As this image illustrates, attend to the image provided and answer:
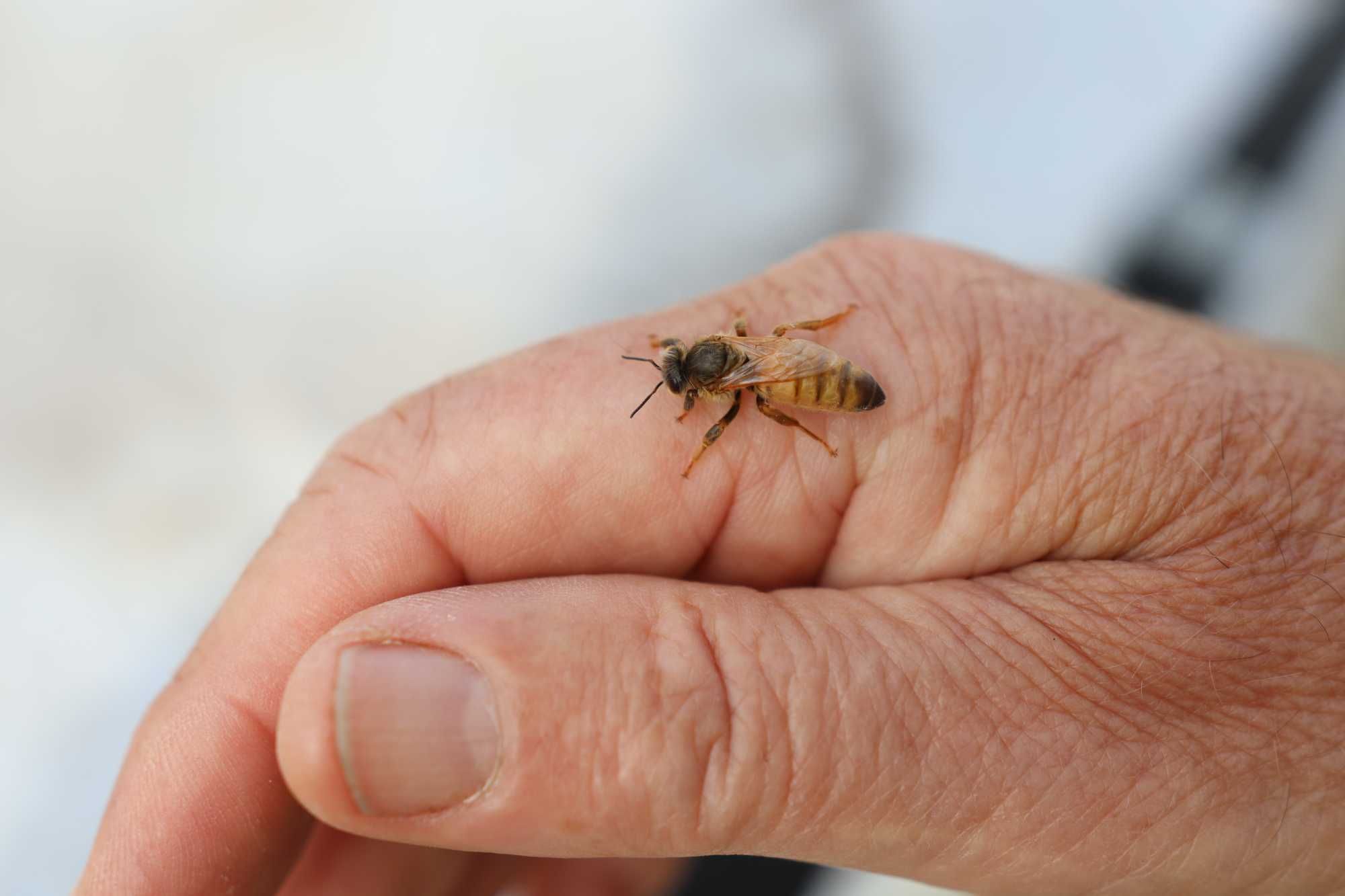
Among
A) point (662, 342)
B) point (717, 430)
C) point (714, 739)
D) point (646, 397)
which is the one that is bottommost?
point (714, 739)

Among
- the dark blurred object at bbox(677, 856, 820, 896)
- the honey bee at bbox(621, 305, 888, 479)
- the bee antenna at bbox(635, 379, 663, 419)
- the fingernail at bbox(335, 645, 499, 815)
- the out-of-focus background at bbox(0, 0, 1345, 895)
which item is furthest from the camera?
the out-of-focus background at bbox(0, 0, 1345, 895)

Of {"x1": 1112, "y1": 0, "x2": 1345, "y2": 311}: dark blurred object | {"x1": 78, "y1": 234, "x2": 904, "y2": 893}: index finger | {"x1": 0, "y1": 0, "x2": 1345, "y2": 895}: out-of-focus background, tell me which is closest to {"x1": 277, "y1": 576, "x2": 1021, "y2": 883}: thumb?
{"x1": 78, "y1": 234, "x2": 904, "y2": 893}: index finger

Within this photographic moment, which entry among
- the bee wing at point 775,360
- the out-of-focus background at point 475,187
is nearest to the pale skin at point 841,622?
the bee wing at point 775,360

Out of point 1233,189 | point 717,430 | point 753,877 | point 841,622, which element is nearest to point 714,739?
point 841,622

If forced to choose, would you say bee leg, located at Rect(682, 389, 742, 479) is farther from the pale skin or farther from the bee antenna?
the bee antenna

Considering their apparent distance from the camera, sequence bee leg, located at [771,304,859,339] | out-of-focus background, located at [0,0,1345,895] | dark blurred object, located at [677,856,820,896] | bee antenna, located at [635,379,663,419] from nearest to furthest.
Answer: bee antenna, located at [635,379,663,419], bee leg, located at [771,304,859,339], dark blurred object, located at [677,856,820,896], out-of-focus background, located at [0,0,1345,895]

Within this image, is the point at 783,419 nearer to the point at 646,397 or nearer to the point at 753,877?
the point at 646,397
